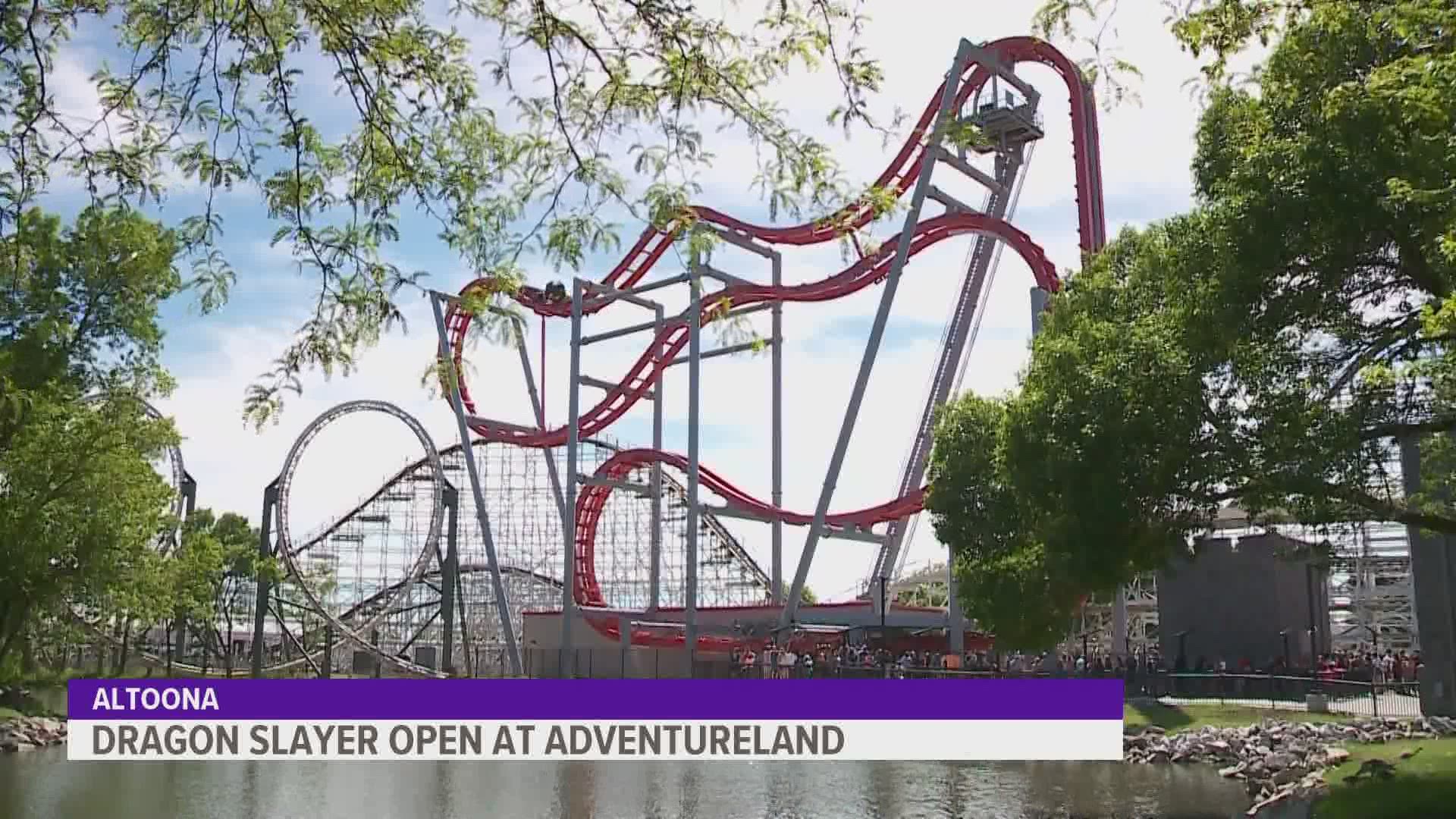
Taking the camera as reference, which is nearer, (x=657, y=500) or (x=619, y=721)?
(x=619, y=721)

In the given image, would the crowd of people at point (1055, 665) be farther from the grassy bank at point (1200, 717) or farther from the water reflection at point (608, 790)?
the water reflection at point (608, 790)

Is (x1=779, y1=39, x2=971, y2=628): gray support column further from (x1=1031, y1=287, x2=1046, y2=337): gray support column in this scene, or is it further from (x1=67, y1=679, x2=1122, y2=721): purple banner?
(x1=67, y1=679, x2=1122, y2=721): purple banner

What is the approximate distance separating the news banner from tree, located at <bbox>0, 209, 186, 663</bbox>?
268 cm

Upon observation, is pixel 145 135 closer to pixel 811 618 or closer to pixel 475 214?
pixel 475 214

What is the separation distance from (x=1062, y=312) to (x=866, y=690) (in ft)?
18.5

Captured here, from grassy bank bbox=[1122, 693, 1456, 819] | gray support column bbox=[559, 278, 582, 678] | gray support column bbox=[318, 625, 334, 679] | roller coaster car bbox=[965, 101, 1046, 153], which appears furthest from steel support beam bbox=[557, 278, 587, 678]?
grassy bank bbox=[1122, 693, 1456, 819]

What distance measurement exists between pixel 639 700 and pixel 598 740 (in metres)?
1.08

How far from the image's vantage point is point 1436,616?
1720cm

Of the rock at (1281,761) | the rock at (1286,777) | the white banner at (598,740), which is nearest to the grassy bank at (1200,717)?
the white banner at (598,740)

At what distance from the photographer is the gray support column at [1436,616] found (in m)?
17.0

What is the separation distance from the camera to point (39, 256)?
6.43 metres

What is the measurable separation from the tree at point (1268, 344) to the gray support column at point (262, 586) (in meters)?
23.4

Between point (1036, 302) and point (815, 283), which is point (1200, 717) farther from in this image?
point (815, 283)

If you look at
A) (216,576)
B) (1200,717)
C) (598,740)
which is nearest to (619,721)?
(598,740)
